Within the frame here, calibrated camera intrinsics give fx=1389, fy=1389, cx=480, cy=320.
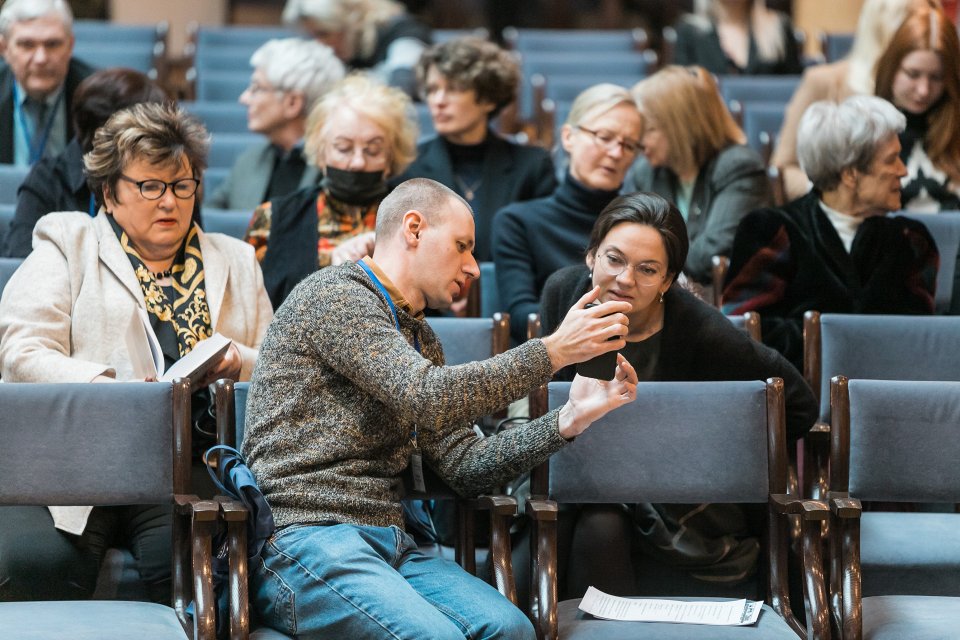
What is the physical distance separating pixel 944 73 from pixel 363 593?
2965 millimetres

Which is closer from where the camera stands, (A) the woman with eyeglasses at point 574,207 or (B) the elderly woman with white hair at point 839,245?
(B) the elderly woman with white hair at point 839,245

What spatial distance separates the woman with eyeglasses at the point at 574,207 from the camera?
387 centimetres

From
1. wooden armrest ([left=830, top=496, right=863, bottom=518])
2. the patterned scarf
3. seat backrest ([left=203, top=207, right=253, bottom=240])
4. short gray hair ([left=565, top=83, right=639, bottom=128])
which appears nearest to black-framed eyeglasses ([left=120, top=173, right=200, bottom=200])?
the patterned scarf

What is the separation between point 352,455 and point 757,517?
3.14 ft

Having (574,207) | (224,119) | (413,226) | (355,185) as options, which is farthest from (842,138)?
(224,119)

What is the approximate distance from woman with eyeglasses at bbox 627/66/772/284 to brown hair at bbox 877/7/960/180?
2.03ft

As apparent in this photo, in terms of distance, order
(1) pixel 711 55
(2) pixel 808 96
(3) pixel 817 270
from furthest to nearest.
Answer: (1) pixel 711 55, (2) pixel 808 96, (3) pixel 817 270

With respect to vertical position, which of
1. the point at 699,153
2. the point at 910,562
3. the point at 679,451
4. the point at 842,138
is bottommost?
the point at 910,562

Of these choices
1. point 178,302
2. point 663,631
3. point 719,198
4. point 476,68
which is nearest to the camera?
point 663,631

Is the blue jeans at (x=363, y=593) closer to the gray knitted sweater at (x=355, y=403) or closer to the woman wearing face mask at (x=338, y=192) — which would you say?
the gray knitted sweater at (x=355, y=403)

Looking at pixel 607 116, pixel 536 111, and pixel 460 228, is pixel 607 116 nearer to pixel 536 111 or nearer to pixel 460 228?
pixel 460 228

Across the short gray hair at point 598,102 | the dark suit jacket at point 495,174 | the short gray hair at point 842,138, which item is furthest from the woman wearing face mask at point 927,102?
the dark suit jacket at point 495,174

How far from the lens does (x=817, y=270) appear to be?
12.1 feet

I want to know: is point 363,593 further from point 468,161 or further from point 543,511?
point 468,161
